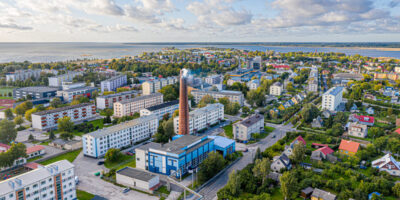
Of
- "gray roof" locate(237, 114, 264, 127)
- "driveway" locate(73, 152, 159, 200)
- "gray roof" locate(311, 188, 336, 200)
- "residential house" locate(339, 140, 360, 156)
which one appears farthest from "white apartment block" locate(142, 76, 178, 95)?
"gray roof" locate(311, 188, 336, 200)

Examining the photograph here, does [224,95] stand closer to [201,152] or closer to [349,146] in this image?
[201,152]

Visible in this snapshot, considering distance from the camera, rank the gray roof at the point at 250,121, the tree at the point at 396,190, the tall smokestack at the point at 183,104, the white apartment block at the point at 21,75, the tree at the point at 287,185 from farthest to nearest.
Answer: the white apartment block at the point at 21,75 → the gray roof at the point at 250,121 → the tall smokestack at the point at 183,104 → the tree at the point at 396,190 → the tree at the point at 287,185

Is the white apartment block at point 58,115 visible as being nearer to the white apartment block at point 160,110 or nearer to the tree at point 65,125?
the tree at point 65,125

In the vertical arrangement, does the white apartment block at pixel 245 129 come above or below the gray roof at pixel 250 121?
below

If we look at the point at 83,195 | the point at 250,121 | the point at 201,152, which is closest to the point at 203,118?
the point at 250,121

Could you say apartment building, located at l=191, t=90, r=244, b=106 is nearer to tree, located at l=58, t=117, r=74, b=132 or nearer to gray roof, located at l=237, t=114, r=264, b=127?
gray roof, located at l=237, t=114, r=264, b=127

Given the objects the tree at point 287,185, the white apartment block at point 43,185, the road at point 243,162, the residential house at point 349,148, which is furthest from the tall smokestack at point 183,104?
the residential house at point 349,148

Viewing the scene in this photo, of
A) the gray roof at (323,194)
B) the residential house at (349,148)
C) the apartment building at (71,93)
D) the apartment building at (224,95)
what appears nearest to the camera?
the gray roof at (323,194)

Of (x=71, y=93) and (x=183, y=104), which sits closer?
(x=183, y=104)
